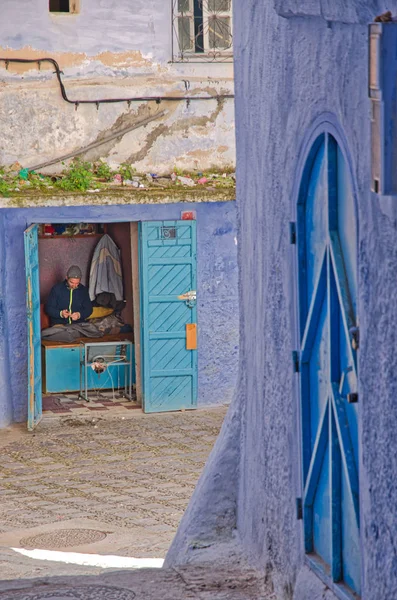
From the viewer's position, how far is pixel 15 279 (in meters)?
15.3

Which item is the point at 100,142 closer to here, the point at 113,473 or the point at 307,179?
the point at 113,473

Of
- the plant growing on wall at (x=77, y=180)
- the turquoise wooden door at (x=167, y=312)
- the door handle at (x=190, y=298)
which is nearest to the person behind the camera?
the plant growing on wall at (x=77, y=180)

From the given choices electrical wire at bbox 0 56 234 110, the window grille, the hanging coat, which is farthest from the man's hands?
the window grille

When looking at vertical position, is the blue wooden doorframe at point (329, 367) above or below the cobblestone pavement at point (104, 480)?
above

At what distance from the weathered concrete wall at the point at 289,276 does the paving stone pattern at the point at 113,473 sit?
Result: 4.20m

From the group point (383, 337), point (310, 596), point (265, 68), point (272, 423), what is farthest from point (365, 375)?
point (265, 68)

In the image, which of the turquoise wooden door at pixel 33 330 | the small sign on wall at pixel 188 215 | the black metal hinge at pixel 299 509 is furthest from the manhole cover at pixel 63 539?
the black metal hinge at pixel 299 509

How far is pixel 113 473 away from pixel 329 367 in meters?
8.48

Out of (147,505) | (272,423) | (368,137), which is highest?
(368,137)

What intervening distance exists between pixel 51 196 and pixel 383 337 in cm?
1097

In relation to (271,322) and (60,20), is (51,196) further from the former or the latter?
(271,322)

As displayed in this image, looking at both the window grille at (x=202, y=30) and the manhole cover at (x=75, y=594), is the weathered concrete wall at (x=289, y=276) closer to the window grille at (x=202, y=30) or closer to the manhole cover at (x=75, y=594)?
the manhole cover at (x=75, y=594)

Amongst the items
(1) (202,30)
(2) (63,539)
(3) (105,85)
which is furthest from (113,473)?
(1) (202,30)

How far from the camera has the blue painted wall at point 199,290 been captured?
15.2 m
